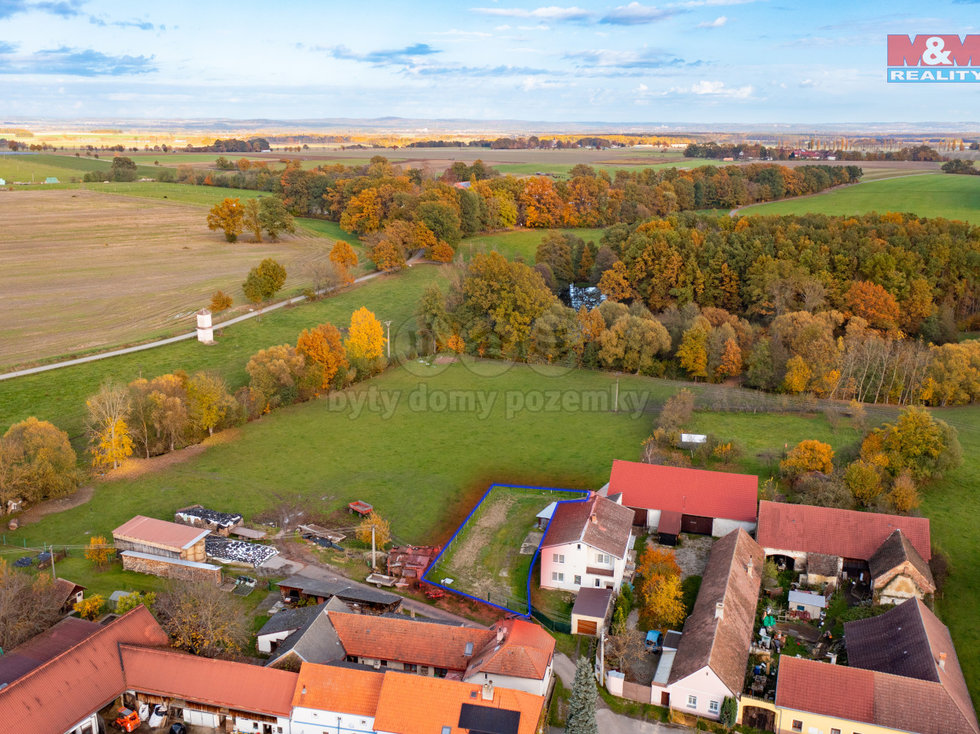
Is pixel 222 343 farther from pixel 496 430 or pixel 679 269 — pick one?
pixel 679 269

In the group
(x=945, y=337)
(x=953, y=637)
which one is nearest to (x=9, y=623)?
(x=953, y=637)

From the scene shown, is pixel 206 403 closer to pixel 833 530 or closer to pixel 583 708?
pixel 583 708

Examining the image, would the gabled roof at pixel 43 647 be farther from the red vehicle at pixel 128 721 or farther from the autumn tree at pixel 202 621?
the red vehicle at pixel 128 721

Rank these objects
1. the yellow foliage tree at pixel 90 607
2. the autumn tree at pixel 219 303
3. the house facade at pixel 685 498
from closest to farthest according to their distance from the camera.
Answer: the yellow foliage tree at pixel 90 607
the house facade at pixel 685 498
the autumn tree at pixel 219 303

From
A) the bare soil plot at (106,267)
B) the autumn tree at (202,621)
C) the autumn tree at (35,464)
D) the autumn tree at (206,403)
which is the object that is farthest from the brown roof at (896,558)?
the bare soil plot at (106,267)

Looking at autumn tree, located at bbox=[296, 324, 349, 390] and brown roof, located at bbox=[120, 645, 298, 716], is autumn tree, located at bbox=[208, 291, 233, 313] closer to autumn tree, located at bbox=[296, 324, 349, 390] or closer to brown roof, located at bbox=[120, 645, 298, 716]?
autumn tree, located at bbox=[296, 324, 349, 390]

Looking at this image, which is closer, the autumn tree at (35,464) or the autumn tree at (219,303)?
the autumn tree at (35,464)
